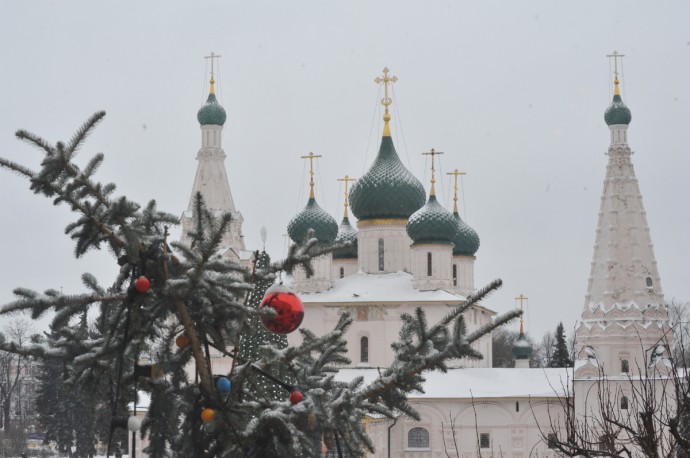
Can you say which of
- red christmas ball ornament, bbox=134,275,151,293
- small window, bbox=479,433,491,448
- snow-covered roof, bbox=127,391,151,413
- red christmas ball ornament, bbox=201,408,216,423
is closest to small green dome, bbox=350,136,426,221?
small window, bbox=479,433,491,448

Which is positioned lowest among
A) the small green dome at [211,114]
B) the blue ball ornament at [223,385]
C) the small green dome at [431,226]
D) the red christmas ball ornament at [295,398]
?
the red christmas ball ornament at [295,398]

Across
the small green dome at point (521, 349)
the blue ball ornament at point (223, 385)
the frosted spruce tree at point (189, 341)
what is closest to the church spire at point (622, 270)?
the small green dome at point (521, 349)

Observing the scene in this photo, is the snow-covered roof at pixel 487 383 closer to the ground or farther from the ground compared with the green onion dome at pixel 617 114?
closer to the ground

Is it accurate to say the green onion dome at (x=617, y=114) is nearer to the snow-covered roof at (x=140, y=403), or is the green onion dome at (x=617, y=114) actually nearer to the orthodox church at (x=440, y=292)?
the orthodox church at (x=440, y=292)

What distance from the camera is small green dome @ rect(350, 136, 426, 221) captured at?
4197 cm

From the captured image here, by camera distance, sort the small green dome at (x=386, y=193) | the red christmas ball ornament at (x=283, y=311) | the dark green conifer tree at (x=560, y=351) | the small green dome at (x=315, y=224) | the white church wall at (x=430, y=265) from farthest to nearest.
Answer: the dark green conifer tree at (x=560, y=351), the small green dome at (x=315, y=224), the small green dome at (x=386, y=193), the white church wall at (x=430, y=265), the red christmas ball ornament at (x=283, y=311)

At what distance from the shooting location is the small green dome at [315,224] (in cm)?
4275

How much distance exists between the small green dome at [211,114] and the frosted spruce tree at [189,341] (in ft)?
120

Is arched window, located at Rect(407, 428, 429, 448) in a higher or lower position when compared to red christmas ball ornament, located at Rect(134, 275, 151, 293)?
lower

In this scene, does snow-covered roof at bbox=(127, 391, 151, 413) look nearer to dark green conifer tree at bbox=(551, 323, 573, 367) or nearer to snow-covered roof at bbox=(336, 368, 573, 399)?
snow-covered roof at bbox=(336, 368, 573, 399)

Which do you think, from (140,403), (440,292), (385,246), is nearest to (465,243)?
(385,246)

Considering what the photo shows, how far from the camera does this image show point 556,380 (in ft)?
131

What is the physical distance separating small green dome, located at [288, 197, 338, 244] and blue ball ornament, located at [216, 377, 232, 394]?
35850mm

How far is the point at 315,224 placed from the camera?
4294 cm
